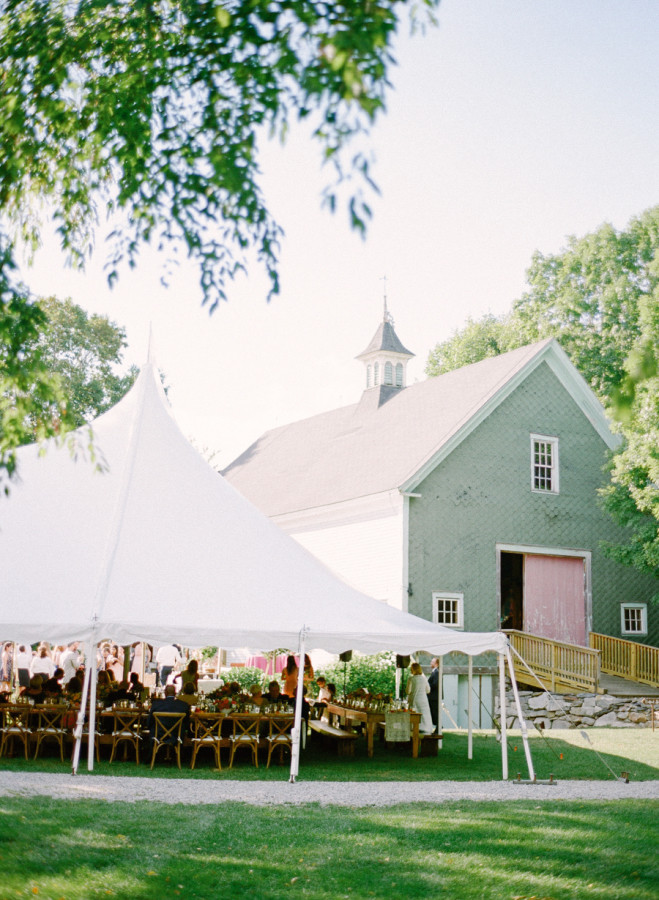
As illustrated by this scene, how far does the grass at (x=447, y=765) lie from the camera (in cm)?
1283

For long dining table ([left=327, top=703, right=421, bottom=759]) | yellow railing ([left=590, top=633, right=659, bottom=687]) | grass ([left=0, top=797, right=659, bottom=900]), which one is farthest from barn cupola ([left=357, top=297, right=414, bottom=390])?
grass ([left=0, top=797, right=659, bottom=900])

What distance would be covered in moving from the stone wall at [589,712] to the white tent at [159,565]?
8.76 m

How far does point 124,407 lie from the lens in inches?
626

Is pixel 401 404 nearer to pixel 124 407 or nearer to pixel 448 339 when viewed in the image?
pixel 124 407

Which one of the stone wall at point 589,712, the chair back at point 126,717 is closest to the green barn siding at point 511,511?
the stone wall at point 589,712

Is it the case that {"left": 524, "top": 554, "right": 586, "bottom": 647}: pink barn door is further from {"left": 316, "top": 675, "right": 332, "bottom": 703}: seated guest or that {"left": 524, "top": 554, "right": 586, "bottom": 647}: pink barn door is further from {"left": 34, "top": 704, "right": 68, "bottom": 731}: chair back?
{"left": 34, "top": 704, "right": 68, "bottom": 731}: chair back

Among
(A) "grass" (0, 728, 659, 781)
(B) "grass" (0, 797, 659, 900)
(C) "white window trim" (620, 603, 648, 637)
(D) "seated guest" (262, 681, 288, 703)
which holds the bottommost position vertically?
(B) "grass" (0, 797, 659, 900)

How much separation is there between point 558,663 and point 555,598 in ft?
9.34

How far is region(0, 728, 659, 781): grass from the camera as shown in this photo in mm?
12828

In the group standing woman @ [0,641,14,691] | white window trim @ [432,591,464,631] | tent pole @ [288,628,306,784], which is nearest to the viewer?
tent pole @ [288,628,306,784]

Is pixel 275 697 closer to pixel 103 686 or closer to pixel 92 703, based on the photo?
pixel 103 686

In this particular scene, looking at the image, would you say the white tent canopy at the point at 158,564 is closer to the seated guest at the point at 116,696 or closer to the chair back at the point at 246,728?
the chair back at the point at 246,728

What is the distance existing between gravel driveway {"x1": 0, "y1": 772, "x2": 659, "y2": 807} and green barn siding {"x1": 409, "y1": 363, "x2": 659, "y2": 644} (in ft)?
35.2

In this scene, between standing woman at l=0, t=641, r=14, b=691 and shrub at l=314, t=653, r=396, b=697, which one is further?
shrub at l=314, t=653, r=396, b=697
